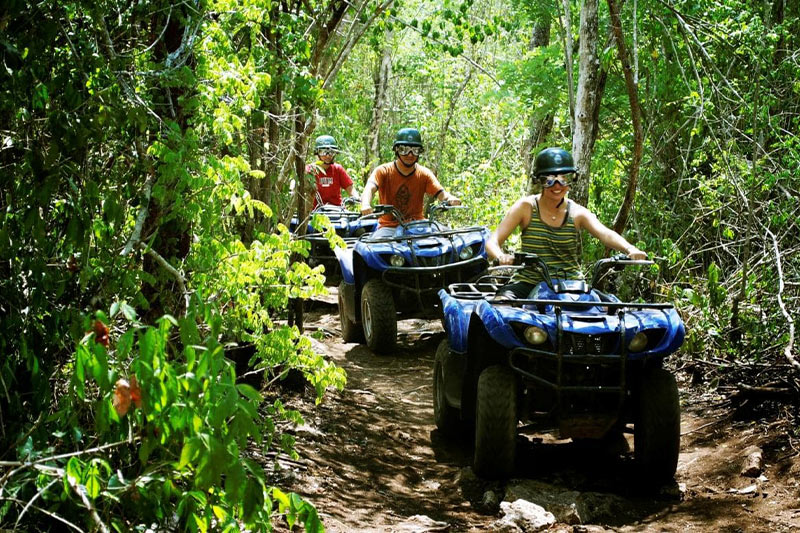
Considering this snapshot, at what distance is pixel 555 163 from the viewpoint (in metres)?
6.52

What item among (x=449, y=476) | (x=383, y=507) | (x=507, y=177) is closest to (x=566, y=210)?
(x=449, y=476)

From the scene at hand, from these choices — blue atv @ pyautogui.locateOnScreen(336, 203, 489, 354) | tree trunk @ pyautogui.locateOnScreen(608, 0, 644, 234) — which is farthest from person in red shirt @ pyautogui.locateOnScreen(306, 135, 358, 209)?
tree trunk @ pyautogui.locateOnScreen(608, 0, 644, 234)

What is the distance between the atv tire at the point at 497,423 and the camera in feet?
18.7

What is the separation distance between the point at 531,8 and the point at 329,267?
4966 millimetres

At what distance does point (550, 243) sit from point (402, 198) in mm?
3893

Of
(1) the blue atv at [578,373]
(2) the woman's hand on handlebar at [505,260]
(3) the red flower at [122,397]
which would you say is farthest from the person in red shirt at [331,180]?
(3) the red flower at [122,397]

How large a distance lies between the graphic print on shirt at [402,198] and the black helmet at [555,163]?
383 centimetres

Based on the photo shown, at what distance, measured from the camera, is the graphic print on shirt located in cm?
1030

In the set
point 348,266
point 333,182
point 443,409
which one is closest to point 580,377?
point 443,409

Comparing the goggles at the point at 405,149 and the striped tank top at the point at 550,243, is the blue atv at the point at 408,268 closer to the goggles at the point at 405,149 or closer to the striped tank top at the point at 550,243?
the goggles at the point at 405,149

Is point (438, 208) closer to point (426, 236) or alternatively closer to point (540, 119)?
point (426, 236)

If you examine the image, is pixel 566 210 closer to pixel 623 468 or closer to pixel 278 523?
pixel 623 468

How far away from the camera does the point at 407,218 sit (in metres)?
10.4

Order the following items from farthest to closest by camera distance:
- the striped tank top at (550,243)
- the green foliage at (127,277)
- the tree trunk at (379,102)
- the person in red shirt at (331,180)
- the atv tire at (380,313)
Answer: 1. the tree trunk at (379,102)
2. the person in red shirt at (331,180)
3. the atv tire at (380,313)
4. the striped tank top at (550,243)
5. the green foliage at (127,277)
